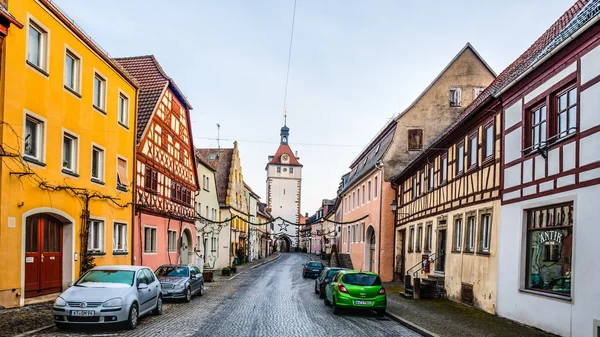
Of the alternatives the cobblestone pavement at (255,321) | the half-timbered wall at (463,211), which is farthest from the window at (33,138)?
the half-timbered wall at (463,211)

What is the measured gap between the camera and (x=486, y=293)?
16.9m

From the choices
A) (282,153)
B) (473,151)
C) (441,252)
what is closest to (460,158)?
(473,151)

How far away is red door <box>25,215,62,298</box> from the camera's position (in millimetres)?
16969

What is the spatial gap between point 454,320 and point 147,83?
69.9ft

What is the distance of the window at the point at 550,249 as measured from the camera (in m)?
12.5

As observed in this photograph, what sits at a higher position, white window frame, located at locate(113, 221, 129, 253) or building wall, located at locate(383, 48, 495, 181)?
building wall, located at locate(383, 48, 495, 181)

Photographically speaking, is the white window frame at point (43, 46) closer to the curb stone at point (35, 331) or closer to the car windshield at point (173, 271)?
the curb stone at point (35, 331)

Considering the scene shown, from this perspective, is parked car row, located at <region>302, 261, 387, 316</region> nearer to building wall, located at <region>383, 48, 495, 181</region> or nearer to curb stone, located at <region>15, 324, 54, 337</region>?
curb stone, located at <region>15, 324, 54, 337</region>

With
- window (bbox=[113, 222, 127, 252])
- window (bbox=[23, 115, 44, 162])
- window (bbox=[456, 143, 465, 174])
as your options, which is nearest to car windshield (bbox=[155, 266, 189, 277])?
window (bbox=[113, 222, 127, 252])

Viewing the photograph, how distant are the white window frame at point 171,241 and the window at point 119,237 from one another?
24.4 ft

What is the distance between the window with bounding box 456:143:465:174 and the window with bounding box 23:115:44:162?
14089 millimetres

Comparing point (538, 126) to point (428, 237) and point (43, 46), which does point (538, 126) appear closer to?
point (428, 237)

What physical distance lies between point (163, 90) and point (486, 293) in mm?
19499

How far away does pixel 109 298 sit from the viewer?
42.4ft
